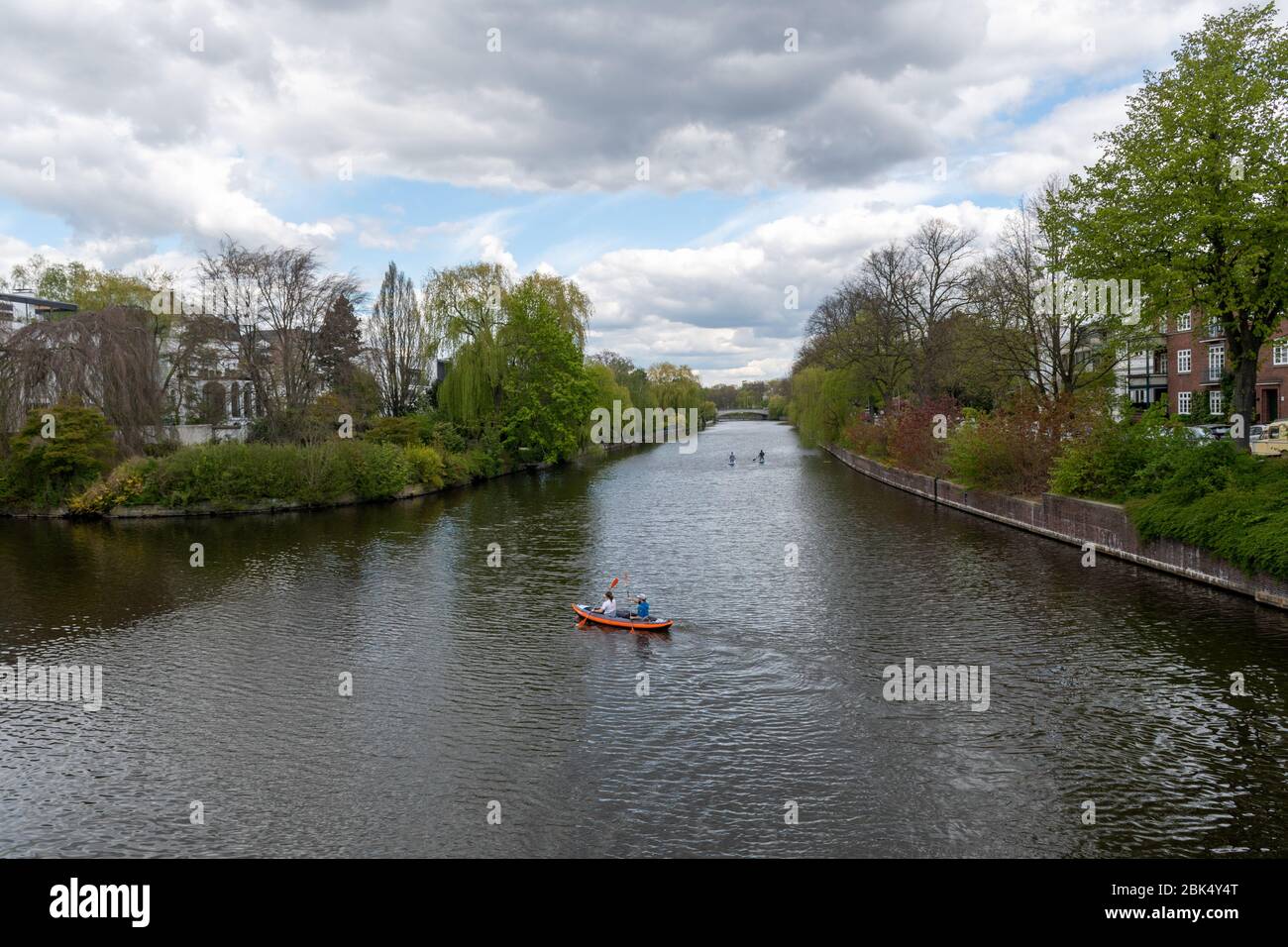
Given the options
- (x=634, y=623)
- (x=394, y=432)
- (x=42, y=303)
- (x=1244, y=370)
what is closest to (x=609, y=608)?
(x=634, y=623)

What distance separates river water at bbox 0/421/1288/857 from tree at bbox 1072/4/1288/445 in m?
7.94

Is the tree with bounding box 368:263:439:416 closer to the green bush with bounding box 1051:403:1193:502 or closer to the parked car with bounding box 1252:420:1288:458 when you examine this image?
the green bush with bounding box 1051:403:1193:502

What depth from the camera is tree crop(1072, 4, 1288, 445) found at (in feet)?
75.9

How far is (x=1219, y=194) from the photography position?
23828mm

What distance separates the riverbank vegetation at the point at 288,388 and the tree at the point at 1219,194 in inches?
1345

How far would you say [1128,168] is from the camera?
2597cm

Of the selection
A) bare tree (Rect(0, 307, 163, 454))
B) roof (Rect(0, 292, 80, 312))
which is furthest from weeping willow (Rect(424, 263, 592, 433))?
roof (Rect(0, 292, 80, 312))

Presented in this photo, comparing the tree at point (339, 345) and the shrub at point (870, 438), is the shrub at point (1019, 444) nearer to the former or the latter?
the shrub at point (870, 438)

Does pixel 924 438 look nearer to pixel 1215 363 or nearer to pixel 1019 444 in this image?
pixel 1019 444

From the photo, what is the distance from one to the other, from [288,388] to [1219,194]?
41823 millimetres

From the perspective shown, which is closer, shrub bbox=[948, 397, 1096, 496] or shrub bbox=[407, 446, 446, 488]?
shrub bbox=[948, 397, 1096, 496]
